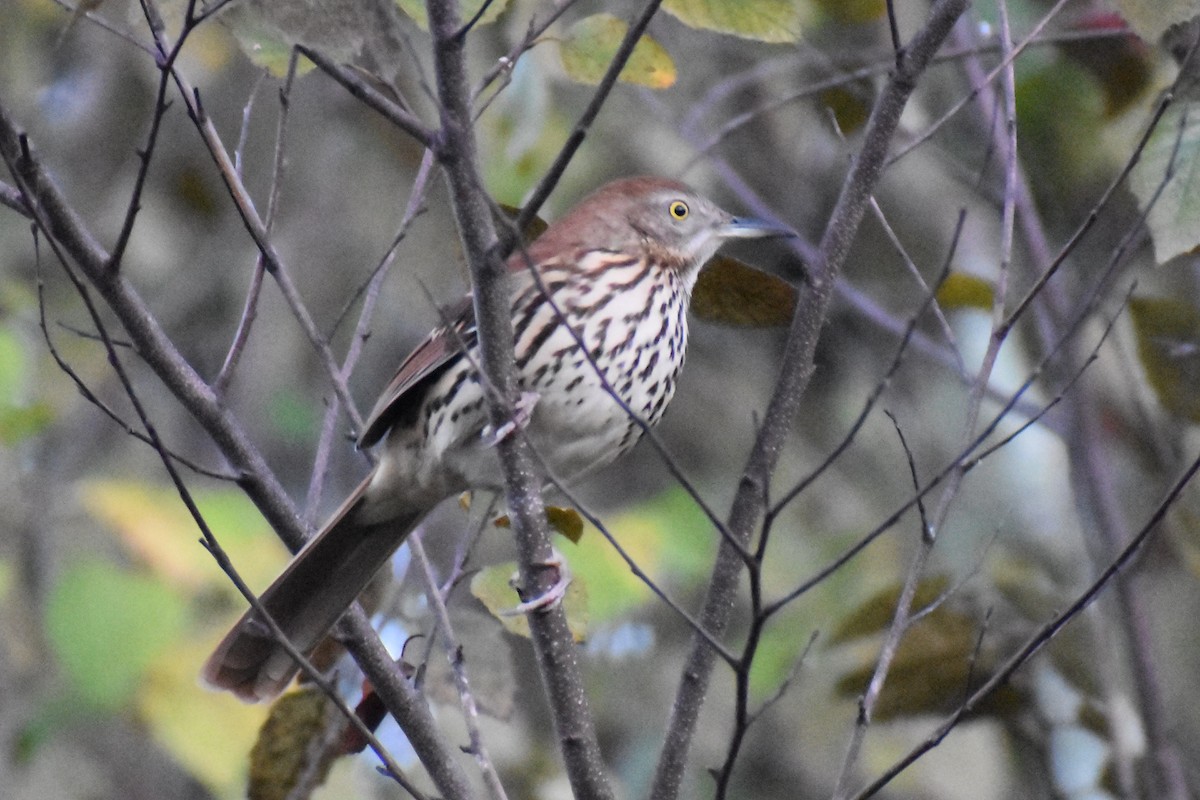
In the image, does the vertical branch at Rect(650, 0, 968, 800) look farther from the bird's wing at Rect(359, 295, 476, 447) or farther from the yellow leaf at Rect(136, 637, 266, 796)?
the yellow leaf at Rect(136, 637, 266, 796)

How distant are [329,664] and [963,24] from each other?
8.29 feet

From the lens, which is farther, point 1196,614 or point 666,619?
point 666,619

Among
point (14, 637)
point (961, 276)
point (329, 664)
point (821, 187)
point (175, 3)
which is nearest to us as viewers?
point (175, 3)

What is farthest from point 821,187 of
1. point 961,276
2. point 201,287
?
point 201,287

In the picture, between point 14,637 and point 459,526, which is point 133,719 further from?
point 459,526

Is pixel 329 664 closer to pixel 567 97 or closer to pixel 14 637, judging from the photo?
pixel 14 637

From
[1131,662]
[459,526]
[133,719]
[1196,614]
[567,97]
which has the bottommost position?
[133,719]

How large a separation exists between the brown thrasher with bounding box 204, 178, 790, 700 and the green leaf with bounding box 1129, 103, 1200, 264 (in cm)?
104

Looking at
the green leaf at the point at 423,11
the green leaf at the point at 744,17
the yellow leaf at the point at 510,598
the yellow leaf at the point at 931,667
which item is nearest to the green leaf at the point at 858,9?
the green leaf at the point at 744,17

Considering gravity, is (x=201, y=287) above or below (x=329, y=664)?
above

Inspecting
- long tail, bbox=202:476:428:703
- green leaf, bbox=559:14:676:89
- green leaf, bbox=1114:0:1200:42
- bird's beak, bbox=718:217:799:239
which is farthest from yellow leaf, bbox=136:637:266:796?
green leaf, bbox=1114:0:1200:42

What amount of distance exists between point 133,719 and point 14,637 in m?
0.93

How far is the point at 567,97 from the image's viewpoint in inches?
232

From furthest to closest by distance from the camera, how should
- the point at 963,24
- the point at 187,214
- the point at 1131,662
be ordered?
the point at 187,214, the point at 963,24, the point at 1131,662
